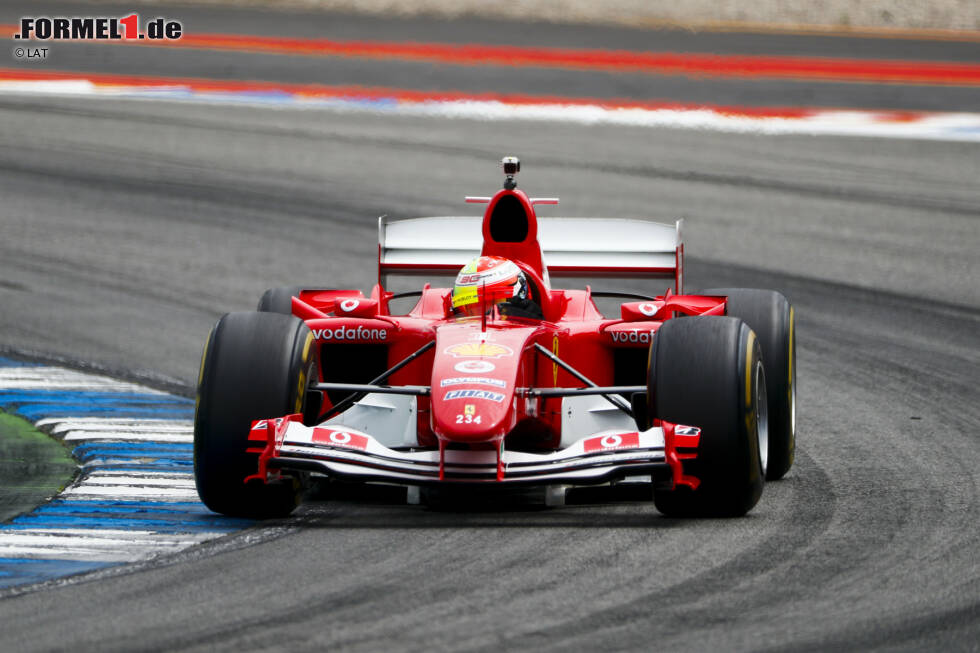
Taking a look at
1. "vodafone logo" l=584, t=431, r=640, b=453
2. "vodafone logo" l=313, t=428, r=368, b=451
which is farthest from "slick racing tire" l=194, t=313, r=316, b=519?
"vodafone logo" l=584, t=431, r=640, b=453

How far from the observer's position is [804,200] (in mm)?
20250

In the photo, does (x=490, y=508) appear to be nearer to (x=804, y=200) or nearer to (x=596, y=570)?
(x=596, y=570)

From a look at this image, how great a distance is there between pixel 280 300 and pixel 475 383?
9.51 feet

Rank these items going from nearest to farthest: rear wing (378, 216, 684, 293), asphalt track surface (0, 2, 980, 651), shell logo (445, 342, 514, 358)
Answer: asphalt track surface (0, 2, 980, 651)
shell logo (445, 342, 514, 358)
rear wing (378, 216, 684, 293)

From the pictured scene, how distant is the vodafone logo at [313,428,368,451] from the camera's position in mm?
8859

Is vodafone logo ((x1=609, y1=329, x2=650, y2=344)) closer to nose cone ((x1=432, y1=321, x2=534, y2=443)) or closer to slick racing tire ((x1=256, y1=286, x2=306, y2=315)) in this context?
nose cone ((x1=432, y1=321, x2=534, y2=443))

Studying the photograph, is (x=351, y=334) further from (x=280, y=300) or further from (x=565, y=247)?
(x=565, y=247)

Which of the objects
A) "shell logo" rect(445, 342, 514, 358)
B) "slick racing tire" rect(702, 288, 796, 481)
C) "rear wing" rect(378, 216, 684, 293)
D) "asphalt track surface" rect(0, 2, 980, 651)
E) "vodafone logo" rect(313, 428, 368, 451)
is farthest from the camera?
"rear wing" rect(378, 216, 684, 293)

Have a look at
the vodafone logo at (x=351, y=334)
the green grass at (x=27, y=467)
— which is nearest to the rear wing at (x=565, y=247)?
the vodafone logo at (x=351, y=334)

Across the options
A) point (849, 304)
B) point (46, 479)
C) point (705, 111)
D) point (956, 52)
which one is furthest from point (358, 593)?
point (956, 52)

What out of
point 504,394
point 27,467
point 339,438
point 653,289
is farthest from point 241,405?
point 653,289

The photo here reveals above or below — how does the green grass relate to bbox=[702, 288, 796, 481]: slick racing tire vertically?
below

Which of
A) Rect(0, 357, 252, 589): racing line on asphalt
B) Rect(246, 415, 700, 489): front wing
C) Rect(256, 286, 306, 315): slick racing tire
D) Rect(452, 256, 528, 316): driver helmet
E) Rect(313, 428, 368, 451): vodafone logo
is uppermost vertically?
Rect(452, 256, 528, 316): driver helmet

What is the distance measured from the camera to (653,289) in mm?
17047
